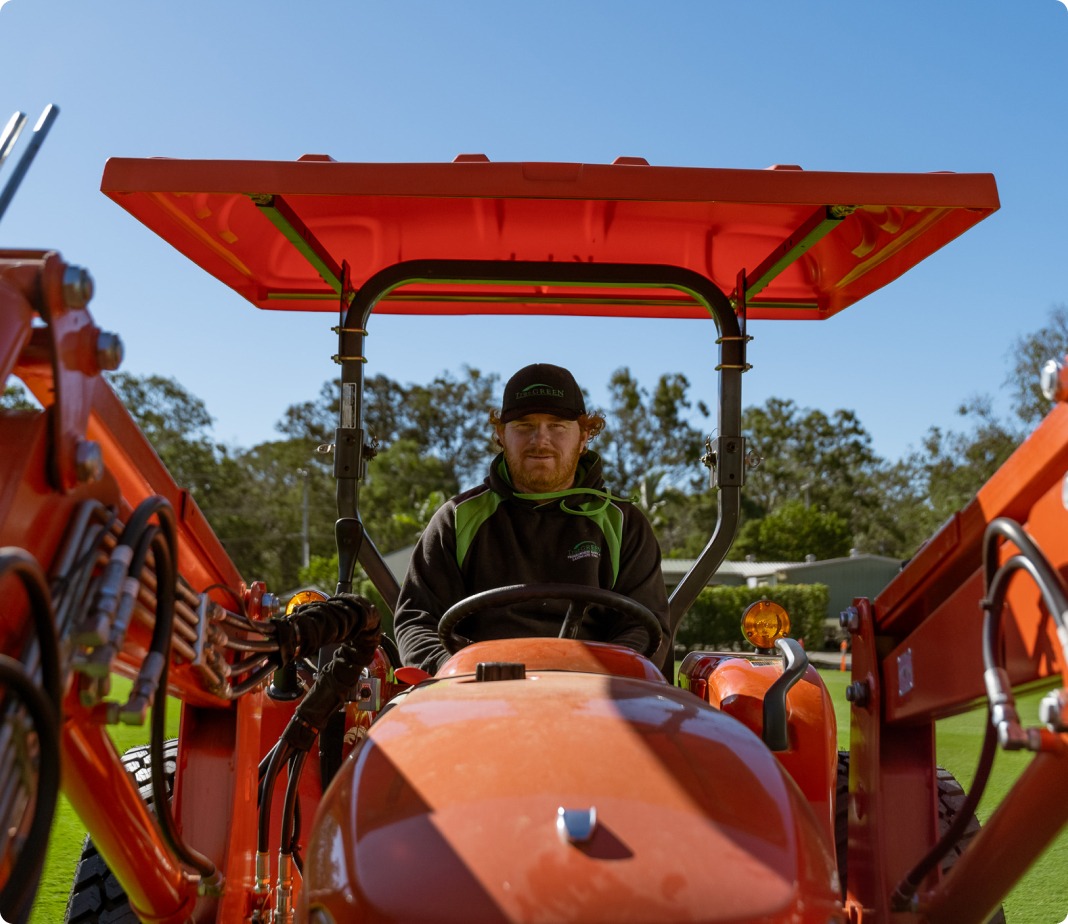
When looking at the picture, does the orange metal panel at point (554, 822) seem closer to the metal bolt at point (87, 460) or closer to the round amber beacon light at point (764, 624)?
the metal bolt at point (87, 460)

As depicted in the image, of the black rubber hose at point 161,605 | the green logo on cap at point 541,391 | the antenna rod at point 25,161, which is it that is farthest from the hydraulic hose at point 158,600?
the green logo on cap at point 541,391

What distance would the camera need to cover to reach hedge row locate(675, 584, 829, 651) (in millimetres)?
23391

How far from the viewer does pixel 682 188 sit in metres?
2.37

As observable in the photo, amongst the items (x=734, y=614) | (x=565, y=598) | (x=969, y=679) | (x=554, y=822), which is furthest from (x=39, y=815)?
(x=734, y=614)

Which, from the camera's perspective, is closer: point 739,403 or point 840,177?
point 840,177

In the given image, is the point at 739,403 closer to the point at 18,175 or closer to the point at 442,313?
the point at 442,313

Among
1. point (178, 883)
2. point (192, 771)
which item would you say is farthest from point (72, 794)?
point (192, 771)

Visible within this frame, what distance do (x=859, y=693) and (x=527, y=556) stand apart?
111 cm

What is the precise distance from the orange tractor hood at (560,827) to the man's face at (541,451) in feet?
5.28

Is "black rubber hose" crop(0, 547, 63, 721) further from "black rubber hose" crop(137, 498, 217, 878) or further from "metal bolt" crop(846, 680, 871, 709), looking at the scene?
"metal bolt" crop(846, 680, 871, 709)

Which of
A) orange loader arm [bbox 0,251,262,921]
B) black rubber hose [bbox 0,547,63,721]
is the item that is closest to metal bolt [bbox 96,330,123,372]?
orange loader arm [bbox 0,251,262,921]

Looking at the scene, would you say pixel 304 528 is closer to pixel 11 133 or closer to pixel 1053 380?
pixel 11 133

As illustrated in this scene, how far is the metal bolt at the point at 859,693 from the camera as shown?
8.27 ft

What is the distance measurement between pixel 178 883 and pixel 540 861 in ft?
3.76
